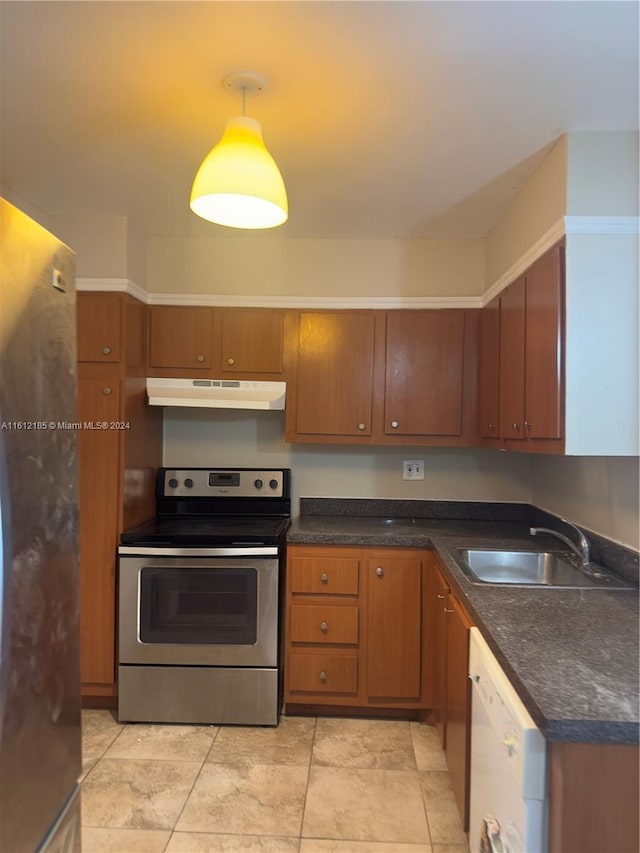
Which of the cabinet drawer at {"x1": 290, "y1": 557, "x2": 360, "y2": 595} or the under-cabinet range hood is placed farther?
the under-cabinet range hood

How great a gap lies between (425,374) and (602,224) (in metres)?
1.19

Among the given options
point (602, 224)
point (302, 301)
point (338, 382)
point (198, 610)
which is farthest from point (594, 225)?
point (198, 610)

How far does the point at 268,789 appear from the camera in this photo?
2082 millimetres

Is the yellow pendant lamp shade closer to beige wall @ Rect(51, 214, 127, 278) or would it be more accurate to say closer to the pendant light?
the pendant light

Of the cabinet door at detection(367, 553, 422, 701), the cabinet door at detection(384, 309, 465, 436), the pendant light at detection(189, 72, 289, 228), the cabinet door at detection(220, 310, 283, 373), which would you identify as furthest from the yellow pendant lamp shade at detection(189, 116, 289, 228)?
the cabinet door at detection(367, 553, 422, 701)

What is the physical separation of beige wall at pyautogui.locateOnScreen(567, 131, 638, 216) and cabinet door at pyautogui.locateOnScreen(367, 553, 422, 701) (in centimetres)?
163

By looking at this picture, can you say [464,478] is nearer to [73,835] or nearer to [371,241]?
[371,241]

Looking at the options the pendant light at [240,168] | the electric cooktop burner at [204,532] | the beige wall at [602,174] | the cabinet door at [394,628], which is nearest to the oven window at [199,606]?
the electric cooktop burner at [204,532]

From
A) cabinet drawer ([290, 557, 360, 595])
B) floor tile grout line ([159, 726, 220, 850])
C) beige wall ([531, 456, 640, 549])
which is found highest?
beige wall ([531, 456, 640, 549])

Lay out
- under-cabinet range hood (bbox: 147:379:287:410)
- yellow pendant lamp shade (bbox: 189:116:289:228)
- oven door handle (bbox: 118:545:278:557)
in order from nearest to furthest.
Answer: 1. yellow pendant lamp shade (bbox: 189:116:289:228)
2. oven door handle (bbox: 118:545:278:557)
3. under-cabinet range hood (bbox: 147:379:287:410)

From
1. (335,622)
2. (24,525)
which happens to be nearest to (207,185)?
(24,525)

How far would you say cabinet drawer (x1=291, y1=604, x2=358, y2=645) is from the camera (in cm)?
257

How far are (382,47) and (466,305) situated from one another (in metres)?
1.59

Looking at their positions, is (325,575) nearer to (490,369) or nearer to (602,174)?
(490,369)
